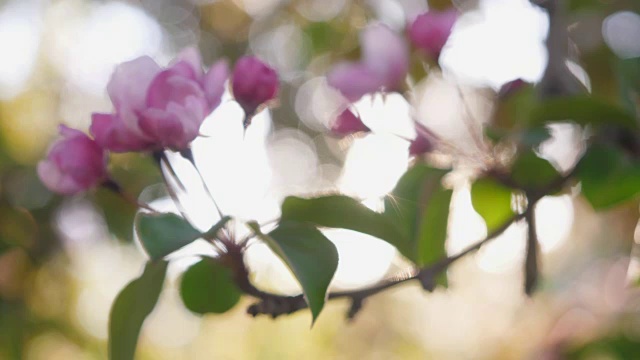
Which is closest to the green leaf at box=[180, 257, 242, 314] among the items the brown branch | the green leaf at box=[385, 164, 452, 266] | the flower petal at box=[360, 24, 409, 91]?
the brown branch

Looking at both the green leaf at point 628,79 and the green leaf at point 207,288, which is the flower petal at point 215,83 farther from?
the green leaf at point 628,79

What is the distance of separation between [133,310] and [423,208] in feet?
1.07

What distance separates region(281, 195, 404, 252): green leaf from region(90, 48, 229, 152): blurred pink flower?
0.10m

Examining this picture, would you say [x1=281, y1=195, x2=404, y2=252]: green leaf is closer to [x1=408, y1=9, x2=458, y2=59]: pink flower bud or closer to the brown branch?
the brown branch

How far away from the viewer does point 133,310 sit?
538 millimetres

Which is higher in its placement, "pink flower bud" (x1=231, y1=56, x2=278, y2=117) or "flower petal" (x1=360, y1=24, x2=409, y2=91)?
"pink flower bud" (x1=231, y1=56, x2=278, y2=117)

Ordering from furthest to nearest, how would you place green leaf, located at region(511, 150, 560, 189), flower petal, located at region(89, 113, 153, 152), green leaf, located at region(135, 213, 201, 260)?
green leaf, located at region(511, 150, 560, 189)
flower petal, located at region(89, 113, 153, 152)
green leaf, located at region(135, 213, 201, 260)

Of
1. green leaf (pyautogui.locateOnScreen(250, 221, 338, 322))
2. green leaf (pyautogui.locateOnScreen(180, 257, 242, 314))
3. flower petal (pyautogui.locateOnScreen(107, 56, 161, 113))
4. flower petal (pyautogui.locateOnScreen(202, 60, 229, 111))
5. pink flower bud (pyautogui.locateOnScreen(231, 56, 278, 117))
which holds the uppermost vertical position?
flower petal (pyautogui.locateOnScreen(107, 56, 161, 113))

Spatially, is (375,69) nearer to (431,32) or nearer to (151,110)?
(431,32)

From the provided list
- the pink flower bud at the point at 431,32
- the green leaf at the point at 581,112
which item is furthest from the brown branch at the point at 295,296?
the pink flower bud at the point at 431,32

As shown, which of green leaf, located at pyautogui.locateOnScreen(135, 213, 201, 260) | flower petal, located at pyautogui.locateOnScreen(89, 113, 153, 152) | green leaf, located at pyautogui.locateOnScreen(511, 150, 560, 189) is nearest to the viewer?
green leaf, located at pyautogui.locateOnScreen(135, 213, 201, 260)

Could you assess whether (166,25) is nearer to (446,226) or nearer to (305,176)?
(305,176)

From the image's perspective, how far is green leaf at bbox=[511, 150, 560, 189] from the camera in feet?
2.26

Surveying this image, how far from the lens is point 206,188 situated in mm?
574
